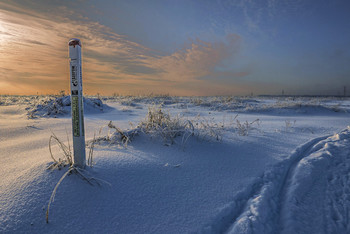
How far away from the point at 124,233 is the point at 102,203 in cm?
26

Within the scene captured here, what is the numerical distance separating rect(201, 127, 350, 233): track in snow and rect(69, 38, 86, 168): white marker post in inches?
39.3

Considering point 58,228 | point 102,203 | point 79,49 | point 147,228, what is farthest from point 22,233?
point 79,49

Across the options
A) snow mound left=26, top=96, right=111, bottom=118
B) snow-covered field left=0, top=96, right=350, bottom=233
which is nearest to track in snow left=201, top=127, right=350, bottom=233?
snow-covered field left=0, top=96, right=350, bottom=233

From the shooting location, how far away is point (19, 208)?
45.6 inches

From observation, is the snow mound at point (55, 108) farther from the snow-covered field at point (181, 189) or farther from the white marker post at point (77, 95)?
the white marker post at point (77, 95)

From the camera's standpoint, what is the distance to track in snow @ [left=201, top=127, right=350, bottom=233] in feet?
4.02

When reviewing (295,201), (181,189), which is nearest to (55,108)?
(181,189)

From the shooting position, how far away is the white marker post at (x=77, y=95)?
126 cm

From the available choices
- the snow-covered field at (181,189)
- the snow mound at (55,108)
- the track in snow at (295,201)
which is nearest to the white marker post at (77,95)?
the snow-covered field at (181,189)

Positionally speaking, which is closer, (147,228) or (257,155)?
(147,228)

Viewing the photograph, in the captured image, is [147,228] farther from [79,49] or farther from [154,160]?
[79,49]

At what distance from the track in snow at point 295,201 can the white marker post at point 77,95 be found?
3.28ft

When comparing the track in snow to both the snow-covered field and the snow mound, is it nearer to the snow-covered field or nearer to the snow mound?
the snow-covered field

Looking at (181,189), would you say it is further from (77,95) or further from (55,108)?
(55,108)
